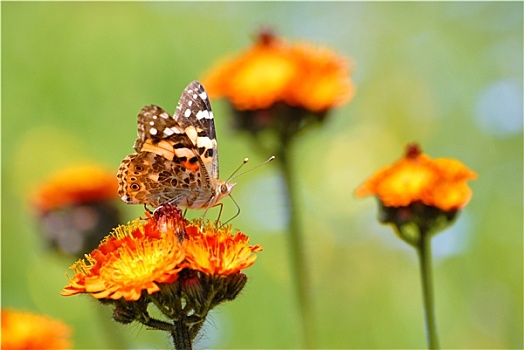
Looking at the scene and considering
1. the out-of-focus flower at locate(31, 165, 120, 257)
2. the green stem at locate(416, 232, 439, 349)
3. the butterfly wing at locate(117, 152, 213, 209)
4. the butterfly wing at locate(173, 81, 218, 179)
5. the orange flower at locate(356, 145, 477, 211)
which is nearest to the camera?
the green stem at locate(416, 232, 439, 349)

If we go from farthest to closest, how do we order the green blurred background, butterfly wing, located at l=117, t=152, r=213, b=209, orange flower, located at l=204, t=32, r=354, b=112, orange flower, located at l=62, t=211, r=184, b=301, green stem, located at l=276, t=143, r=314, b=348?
the green blurred background → orange flower, located at l=204, t=32, r=354, b=112 → green stem, located at l=276, t=143, r=314, b=348 → butterfly wing, located at l=117, t=152, r=213, b=209 → orange flower, located at l=62, t=211, r=184, b=301

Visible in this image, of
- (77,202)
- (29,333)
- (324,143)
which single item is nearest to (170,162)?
(29,333)

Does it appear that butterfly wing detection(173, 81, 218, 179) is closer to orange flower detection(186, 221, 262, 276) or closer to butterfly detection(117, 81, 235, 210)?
butterfly detection(117, 81, 235, 210)

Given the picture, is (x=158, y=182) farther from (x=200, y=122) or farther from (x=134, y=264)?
(x=134, y=264)

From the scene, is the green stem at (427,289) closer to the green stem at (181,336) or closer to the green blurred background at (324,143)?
the green stem at (181,336)

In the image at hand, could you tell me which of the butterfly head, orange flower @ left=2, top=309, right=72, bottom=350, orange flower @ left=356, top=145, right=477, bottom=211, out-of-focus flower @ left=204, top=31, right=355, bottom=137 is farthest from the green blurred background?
orange flower @ left=356, top=145, right=477, bottom=211

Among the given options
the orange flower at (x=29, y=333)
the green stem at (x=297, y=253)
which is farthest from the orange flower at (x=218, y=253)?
the green stem at (x=297, y=253)

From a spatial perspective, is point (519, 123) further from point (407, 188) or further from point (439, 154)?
point (407, 188)
